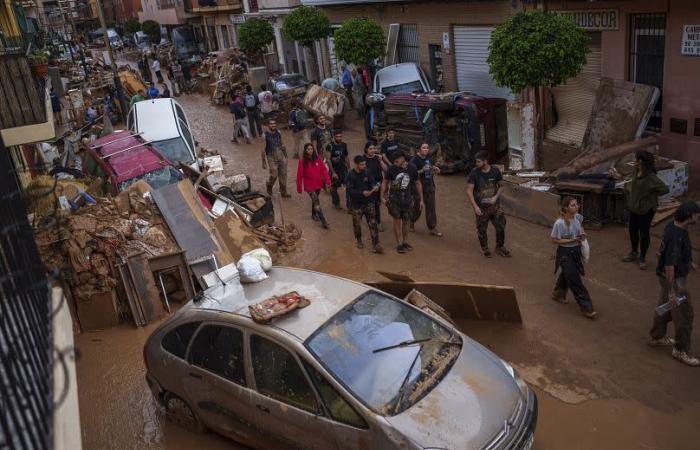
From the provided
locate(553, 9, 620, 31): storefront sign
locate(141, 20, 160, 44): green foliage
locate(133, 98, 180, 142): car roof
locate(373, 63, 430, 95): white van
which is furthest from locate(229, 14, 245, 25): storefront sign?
locate(553, 9, 620, 31): storefront sign

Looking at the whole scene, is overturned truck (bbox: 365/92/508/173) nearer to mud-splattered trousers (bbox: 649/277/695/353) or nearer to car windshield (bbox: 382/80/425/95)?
car windshield (bbox: 382/80/425/95)

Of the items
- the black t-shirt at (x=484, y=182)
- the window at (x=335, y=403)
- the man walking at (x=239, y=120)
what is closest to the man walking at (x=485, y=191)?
the black t-shirt at (x=484, y=182)

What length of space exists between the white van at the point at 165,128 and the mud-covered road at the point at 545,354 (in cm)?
472

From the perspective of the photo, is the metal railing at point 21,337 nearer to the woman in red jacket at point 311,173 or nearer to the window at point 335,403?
the window at point 335,403

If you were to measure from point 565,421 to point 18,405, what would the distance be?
4.71 metres

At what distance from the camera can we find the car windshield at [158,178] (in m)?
11.5

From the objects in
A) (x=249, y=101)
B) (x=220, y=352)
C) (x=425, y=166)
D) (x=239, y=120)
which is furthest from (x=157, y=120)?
(x=220, y=352)

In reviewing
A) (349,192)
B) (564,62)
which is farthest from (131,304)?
(564,62)

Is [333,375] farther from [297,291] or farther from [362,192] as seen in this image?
[362,192]

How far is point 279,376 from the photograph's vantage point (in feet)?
16.1

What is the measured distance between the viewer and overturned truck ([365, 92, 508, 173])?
12.6 m

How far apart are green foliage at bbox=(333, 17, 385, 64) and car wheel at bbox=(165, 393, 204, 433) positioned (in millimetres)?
14191

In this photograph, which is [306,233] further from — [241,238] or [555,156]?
[555,156]

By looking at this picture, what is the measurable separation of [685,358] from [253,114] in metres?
15.5
